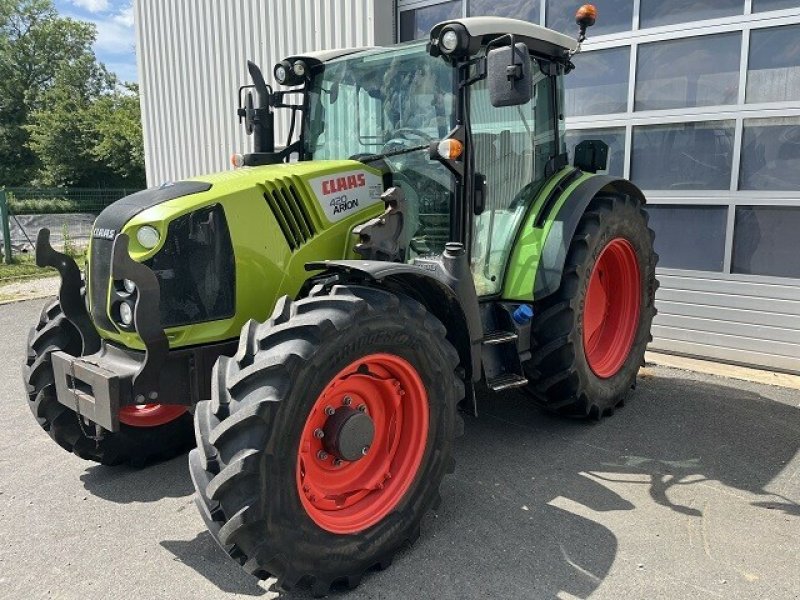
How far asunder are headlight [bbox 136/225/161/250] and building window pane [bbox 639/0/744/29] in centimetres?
494

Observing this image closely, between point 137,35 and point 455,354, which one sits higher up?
point 137,35

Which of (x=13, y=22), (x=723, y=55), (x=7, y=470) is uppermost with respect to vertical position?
(x=13, y=22)

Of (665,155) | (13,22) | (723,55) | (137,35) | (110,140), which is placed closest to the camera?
(723,55)

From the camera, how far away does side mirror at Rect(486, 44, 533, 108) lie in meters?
3.06

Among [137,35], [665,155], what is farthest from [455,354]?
[137,35]

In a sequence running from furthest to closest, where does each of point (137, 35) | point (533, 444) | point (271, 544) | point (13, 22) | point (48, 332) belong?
point (13, 22) < point (137, 35) < point (533, 444) < point (48, 332) < point (271, 544)

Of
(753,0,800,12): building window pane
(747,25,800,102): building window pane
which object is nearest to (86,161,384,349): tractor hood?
(747,25,800,102): building window pane

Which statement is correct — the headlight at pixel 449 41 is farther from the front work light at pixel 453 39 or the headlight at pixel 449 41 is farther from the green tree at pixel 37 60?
the green tree at pixel 37 60

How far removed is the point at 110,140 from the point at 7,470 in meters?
31.1

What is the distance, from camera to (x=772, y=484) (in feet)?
11.5

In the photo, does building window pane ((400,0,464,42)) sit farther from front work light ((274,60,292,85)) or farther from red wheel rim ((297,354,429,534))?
red wheel rim ((297,354,429,534))

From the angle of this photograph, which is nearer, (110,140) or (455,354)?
(455,354)

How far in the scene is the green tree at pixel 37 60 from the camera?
40375mm

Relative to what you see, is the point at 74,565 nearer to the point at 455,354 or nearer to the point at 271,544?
the point at 271,544
